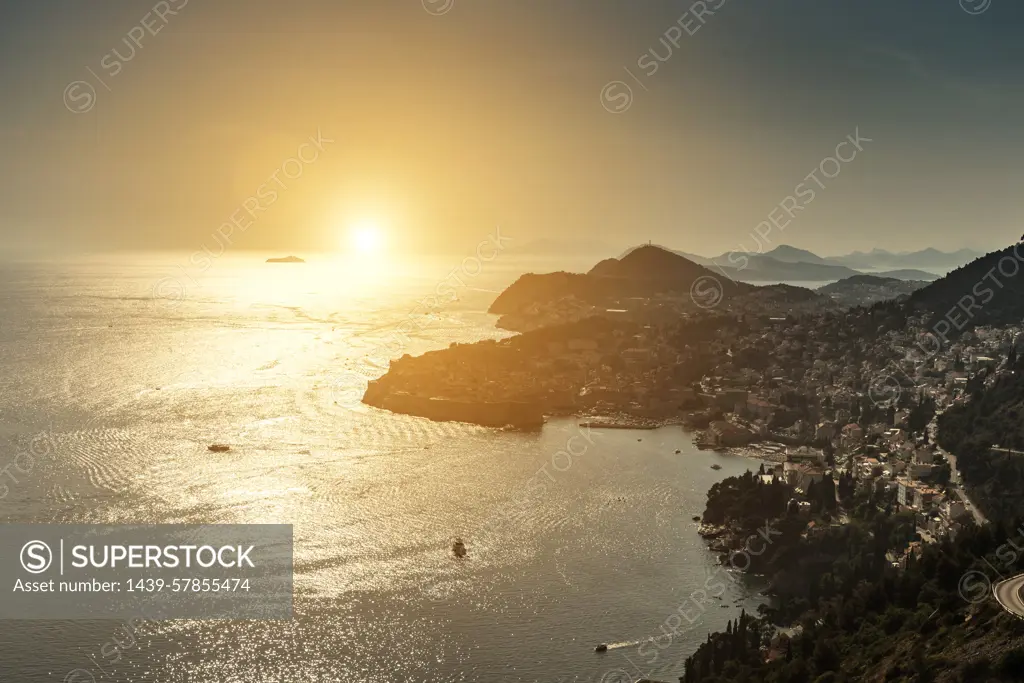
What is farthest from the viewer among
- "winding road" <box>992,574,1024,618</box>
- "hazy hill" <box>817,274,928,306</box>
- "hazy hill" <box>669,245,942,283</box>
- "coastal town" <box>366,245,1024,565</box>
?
"hazy hill" <box>669,245,942,283</box>

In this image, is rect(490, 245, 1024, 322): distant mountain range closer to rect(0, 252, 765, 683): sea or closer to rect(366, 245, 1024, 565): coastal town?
rect(366, 245, 1024, 565): coastal town

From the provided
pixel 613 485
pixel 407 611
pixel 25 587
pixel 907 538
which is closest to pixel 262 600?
pixel 407 611

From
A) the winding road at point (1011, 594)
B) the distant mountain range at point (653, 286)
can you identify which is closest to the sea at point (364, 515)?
the winding road at point (1011, 594)

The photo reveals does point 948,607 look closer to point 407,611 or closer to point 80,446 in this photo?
point 407,611

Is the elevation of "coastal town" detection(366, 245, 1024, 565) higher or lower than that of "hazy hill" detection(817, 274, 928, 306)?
lower

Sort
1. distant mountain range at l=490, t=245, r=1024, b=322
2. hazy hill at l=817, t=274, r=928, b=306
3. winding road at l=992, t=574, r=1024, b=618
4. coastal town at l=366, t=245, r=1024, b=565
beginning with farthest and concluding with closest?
hazy hill at l=817, t=274, r=928, b=306
distant mountain range at l=490, t=245, r=1024, b=322
coastal town at l=366, t=245, r=1024, b=565
winding road at l=992, t=574, r=1024, b=618

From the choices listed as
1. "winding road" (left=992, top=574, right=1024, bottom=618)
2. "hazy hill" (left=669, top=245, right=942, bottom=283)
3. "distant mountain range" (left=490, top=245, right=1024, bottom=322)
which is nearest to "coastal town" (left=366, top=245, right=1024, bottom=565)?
"winding road" (left=992, top=574, right=1024, bottom=618)

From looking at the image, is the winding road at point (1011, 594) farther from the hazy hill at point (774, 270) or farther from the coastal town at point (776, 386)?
the hazy hill at point (774, 270)
